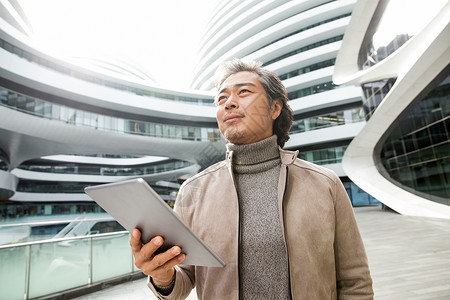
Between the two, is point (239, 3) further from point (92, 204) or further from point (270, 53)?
point (92, 204)

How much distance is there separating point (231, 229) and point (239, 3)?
1959 inches

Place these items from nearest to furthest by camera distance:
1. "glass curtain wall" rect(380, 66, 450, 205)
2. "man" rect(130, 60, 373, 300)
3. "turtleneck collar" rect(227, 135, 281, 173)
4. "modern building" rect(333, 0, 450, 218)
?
"man" rect(130, 60, 373, 300) < "turtleneck collar" rect(227, 135, 281, 173) < "modern building" rect(333, 0, 450, 218) < "glass curtain wall" rect(380, 66, 450, 205)

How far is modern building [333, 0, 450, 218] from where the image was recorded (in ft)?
35.8

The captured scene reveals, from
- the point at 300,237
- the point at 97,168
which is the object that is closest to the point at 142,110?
the point at 97,168

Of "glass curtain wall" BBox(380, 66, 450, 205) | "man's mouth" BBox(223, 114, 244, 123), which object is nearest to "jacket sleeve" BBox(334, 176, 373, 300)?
"man's mouth" BBox(223, 114, 244, 123)

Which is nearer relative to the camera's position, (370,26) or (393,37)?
(393,37)

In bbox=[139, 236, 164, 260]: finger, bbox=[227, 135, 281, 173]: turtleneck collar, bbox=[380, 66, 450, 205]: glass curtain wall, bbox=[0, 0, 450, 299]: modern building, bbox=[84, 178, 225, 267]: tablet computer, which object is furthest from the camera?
bbox=[380, 66, 450, 205]: glass curtain wall

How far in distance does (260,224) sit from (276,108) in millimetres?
776

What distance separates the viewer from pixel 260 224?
140cm

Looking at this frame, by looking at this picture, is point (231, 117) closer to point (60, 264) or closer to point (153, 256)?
point (153, 256)

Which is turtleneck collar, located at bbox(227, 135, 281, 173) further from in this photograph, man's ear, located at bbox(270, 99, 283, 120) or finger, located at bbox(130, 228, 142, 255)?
finger, located at bbox(130, 228, 142, 255)

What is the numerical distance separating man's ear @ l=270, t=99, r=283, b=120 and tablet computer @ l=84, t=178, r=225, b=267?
0.99m

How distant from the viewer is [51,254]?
4961 millimetres

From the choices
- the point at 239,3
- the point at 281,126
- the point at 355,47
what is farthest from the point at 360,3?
the point at 239,3
